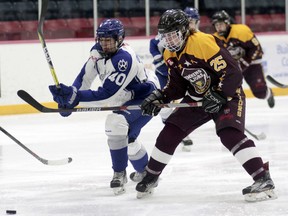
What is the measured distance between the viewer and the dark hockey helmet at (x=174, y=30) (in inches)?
146

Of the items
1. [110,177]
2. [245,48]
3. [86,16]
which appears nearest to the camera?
[110,177]

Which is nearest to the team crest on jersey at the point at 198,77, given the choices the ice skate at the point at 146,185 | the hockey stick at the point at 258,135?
the ice skate at the point at 146,185

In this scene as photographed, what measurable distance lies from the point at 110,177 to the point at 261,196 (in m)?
1.06

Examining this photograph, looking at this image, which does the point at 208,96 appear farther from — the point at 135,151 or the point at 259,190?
the point at 135,151

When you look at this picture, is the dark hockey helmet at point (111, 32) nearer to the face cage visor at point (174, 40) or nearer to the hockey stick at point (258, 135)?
the face cage visor at point (174, 40)

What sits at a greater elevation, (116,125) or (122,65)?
(122,65)

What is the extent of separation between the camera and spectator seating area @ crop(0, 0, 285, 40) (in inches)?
323

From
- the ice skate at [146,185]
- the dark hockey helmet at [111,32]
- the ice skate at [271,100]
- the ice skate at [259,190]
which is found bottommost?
the ice skate at [271,100]

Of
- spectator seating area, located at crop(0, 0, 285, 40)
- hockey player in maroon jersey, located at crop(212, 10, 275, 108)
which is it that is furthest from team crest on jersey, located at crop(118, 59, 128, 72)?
spectator seating area, located at crop(0, 0, 285, 40)

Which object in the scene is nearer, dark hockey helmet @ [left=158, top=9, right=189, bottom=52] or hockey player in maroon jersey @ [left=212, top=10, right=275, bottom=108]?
dark hockey helmet @ [left=158, top=9, right=189, bottom=52]

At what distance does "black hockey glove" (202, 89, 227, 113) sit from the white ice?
0.42 meters

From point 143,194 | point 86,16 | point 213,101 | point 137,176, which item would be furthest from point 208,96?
point 86,16

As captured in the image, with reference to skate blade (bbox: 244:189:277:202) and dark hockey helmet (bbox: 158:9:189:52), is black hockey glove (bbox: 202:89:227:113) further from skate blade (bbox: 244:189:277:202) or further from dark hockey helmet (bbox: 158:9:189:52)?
skate blade (bbox: 244:189:277:202)

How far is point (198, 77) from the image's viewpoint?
3.74 meters
